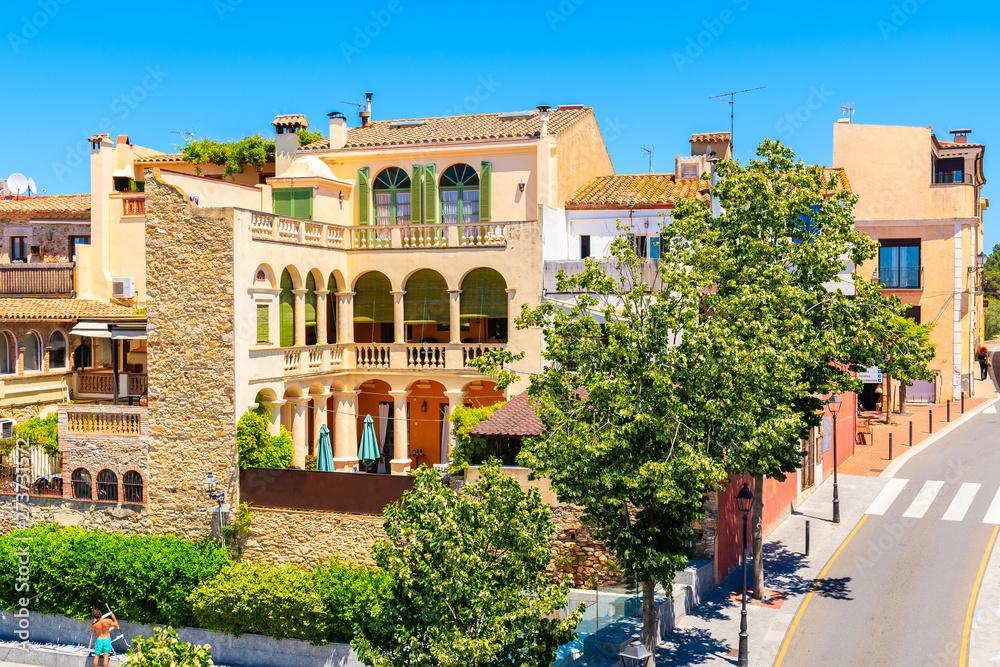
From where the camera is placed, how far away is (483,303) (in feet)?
105

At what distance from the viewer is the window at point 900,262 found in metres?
49.7

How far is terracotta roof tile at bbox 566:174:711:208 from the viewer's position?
34219mm

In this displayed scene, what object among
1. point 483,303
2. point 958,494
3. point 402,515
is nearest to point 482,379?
point 483,303

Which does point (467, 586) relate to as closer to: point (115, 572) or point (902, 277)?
point (115, 572)

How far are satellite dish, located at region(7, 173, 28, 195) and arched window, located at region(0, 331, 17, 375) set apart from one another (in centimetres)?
1218

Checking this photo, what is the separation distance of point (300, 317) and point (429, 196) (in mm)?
7322

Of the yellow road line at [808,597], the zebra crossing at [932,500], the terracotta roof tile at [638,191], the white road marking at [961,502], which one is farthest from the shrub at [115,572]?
the white road marking at [961,502]

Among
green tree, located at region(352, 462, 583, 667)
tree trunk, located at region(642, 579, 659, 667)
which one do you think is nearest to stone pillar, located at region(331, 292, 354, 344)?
green tree, located at region(352, 462, 583, 667)

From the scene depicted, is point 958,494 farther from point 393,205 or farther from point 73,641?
point 73,641

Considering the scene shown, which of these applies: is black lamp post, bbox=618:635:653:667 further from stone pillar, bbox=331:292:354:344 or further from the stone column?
stone pillar, bbox=331:292:354:344

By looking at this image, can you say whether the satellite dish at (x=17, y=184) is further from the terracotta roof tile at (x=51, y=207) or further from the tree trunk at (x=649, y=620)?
the tree trunk at (x=649, y=620)

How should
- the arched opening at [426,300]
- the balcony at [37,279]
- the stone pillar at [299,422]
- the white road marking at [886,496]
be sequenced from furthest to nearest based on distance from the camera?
1. the balcony at [37,279]
2. the arched opening at [426,300]
3. the white road marking at [886,496]
4. the stone pillar at [299,422]

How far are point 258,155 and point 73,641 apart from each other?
65.6 ft

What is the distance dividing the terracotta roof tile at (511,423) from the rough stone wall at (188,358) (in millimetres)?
7600
